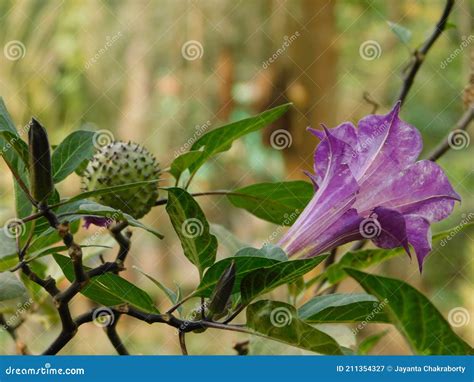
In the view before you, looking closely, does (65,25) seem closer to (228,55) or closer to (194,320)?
(228,55)

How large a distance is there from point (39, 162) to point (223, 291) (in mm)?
117

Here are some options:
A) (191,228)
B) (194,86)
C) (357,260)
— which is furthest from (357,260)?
(194,86)

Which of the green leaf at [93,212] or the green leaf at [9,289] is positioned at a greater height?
the green leaf at [93,212]

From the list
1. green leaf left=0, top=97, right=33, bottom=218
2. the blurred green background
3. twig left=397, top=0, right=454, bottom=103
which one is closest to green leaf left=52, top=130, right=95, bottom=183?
green leaf left=0, top=97, right=33, bottom=218

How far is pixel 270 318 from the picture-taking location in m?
0.41

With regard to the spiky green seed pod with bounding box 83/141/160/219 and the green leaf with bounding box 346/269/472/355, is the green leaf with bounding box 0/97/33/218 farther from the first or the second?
the green leaf with bounding box 346/269/472/355

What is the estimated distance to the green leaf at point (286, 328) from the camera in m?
0.39

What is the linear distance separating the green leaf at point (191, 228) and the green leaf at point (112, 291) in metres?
0.04

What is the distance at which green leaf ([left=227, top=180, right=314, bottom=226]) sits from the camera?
0.53 meters

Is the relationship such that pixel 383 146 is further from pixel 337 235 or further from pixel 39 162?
pixel 39 162

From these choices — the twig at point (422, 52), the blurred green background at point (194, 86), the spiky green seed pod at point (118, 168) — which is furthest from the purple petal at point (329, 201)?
the blurred green background at point (194, 86)

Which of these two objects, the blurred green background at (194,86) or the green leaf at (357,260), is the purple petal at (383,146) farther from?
the blurred green background at (194,86)

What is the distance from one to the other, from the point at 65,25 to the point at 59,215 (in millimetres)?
4291

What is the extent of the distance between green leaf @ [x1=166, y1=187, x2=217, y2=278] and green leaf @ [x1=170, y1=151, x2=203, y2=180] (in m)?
0.07
